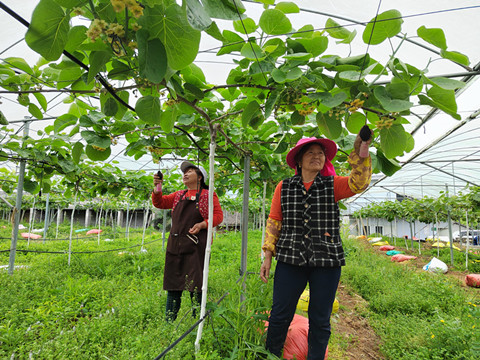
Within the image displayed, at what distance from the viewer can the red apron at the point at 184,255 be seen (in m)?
2.37

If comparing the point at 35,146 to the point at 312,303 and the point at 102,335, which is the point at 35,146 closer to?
the point at 102,335

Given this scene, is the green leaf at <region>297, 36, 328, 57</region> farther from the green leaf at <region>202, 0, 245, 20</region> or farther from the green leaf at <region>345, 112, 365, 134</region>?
the green leaf at <region>202, 0, 245, 20</region>

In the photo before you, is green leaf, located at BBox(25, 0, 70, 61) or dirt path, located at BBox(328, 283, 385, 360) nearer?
green leaf, located at BBox(25, 0, 70, 61)

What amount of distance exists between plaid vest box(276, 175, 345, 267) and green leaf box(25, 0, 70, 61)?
143 cm

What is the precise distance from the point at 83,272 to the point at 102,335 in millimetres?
2966

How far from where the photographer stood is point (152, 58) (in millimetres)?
734

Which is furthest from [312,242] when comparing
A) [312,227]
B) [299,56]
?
[299,56]

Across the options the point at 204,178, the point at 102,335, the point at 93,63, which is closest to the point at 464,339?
the point at 204,178

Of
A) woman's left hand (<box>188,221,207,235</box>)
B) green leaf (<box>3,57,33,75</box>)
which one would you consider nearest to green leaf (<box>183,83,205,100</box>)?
green leaf (<box>3,57,33,75</box>)

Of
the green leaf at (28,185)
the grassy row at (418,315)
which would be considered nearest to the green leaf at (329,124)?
the grassy row at (418,315)

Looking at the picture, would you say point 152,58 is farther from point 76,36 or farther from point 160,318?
point 160,318

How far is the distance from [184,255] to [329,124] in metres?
1.66

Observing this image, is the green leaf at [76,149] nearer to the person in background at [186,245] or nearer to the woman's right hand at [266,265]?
the person in background at [186,245]

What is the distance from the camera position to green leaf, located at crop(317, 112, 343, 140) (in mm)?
1309
